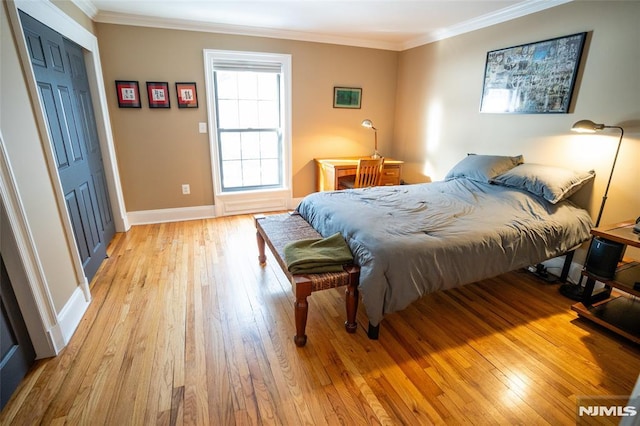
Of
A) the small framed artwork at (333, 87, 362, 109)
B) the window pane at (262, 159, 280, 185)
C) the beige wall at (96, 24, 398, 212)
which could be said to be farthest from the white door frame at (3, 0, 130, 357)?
the small framed artwork at (333, 87, 362, 109)

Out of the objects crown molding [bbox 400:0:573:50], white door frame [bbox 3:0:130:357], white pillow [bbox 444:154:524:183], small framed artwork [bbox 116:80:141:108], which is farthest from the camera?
small framed artwork [bbox 116:80:141:108]

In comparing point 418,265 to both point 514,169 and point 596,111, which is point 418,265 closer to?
point 514,169

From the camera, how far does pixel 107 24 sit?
3.10m

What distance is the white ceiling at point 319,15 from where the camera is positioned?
2742 millimetres

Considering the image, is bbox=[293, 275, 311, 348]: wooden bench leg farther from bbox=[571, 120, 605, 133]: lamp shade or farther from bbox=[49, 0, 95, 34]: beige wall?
bbox=[49, 0, 95, 34]: beige wall

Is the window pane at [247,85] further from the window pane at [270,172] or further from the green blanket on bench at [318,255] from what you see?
the green blanket on bench at [318,255]

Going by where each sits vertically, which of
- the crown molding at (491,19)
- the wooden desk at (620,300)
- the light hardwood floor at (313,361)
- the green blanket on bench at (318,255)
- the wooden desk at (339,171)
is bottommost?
the light hardwood floor at (313,361)

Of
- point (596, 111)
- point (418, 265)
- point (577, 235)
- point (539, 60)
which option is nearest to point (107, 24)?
point (418, 265)

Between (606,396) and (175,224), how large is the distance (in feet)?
13.1

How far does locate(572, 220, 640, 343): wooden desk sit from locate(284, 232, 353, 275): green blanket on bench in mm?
1617

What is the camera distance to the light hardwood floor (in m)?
1.43

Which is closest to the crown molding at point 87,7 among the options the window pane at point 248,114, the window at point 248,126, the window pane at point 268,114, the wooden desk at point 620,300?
the window at point 248,126

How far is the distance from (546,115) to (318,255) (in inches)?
94.6

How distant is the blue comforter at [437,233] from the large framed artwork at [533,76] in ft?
2.67
